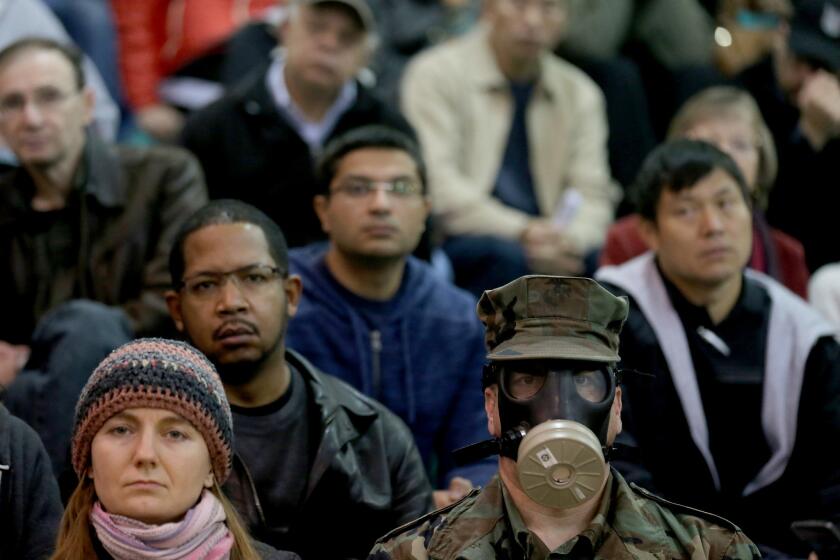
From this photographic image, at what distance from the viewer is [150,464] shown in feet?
12.1

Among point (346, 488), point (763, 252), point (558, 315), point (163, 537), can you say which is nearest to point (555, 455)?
point (558, 315)

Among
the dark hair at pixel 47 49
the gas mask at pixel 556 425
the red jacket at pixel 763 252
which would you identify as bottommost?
the red jacket at pixel 763 252

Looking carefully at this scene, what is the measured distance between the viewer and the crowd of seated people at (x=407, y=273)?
12.2ft

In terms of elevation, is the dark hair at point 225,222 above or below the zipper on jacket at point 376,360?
above

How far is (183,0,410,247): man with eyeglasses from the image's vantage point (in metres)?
6.39

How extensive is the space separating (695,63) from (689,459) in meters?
3.42

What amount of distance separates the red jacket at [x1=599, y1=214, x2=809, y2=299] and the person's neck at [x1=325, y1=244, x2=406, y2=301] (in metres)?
1.02

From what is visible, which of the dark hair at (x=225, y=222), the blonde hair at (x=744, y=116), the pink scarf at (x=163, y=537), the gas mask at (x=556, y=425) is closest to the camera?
the gas mask at (x=556, y=425)

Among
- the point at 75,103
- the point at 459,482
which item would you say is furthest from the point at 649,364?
the point at 75,103

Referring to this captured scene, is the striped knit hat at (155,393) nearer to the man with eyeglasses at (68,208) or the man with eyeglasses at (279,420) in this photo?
the man with eyeglasses at (279,420)

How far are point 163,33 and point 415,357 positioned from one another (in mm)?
2979

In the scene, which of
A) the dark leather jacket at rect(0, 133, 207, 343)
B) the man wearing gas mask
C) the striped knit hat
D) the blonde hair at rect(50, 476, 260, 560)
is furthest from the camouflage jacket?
the dark leather jacket at rect(0, 133, 207, 343)

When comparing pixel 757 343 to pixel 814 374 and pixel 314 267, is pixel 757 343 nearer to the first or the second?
pixel 814 374

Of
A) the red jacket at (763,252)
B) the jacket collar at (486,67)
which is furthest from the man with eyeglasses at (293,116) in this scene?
the red jacket at (763,252)
